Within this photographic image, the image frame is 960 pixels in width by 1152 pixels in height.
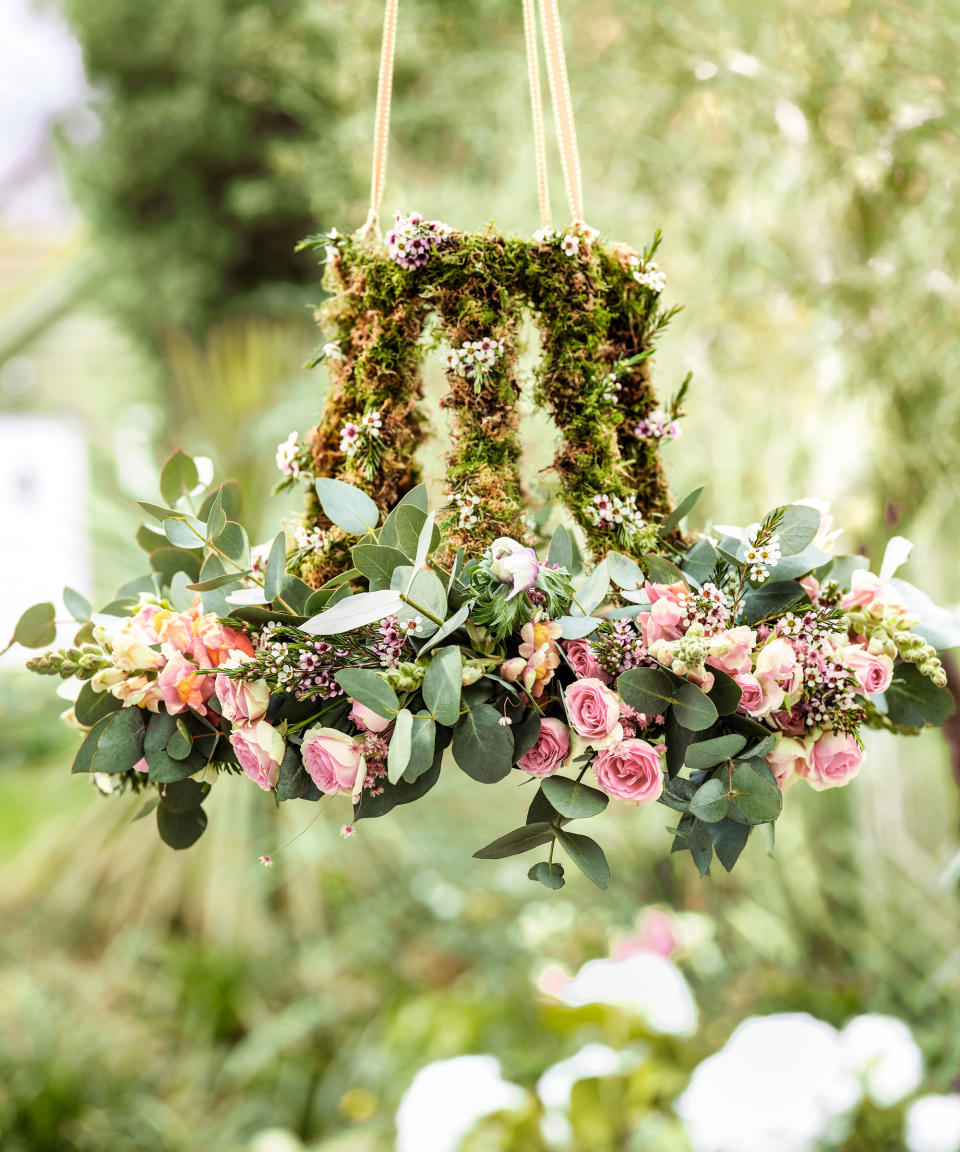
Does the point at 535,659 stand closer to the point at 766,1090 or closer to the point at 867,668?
the point at 867,668

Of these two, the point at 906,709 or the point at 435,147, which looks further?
the point at 435,147

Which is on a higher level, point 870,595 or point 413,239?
point 413,239

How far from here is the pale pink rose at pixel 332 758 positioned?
0.52 meters

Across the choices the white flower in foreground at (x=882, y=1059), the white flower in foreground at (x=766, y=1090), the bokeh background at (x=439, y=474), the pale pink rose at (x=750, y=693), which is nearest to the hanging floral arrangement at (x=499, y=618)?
the pale pink rose at (x=750, y=693)

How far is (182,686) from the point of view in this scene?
1.86ft

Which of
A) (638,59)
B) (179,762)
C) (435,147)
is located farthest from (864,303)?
(435,147)

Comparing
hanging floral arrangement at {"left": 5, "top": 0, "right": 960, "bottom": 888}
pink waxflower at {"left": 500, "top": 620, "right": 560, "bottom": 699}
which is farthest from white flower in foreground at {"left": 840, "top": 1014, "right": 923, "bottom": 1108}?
pink waxflower at {"left": 500, "top": 620, "right": 560, "bottom": 699}

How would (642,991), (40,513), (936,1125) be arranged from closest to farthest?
1. (936,1125)
2. (642,991)
3. (40,513)

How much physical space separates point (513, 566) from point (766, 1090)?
1.22 m

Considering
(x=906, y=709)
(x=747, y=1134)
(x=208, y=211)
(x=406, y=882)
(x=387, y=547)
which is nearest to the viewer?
(x=387, y=547)

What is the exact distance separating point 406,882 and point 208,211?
86.2 inches

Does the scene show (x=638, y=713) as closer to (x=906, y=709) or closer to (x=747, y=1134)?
(x=906, y=709)

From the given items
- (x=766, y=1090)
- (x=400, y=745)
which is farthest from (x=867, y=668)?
(x=766, y=1090)

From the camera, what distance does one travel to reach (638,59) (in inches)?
78.9
